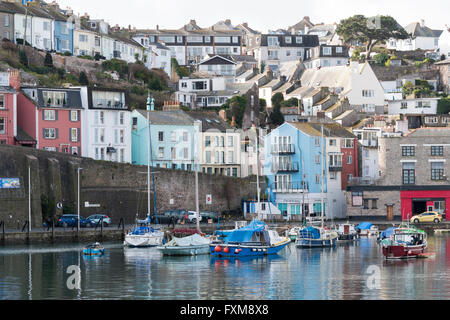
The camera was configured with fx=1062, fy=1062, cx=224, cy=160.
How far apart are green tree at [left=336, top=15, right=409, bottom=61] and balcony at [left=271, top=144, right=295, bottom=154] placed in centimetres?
5170

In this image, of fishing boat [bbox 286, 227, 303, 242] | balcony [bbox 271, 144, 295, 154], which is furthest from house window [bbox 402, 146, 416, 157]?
fishing boat [bbox 286, 227, 303, 242]

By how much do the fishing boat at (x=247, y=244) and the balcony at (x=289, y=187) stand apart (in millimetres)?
24608

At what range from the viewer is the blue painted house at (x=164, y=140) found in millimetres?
96688

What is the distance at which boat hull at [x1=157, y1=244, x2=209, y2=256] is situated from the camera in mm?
69062

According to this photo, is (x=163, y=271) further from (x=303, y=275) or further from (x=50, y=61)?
(x=50, y=61)

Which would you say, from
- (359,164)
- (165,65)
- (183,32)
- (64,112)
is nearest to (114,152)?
(64,112)

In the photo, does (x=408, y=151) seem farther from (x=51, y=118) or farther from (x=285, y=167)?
(x=51, y=118)

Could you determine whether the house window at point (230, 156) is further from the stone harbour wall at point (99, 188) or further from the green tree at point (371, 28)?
the green tree at point (371, 28)

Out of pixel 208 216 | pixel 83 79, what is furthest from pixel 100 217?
pixel 83 79

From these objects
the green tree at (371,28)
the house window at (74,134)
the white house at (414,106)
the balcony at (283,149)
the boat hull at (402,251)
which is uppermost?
the green tree at (371,28)

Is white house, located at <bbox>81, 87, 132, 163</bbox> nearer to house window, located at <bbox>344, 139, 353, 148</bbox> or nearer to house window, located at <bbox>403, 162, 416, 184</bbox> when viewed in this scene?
house window, located at <bbox>344, 139, 353, 148</bbox>

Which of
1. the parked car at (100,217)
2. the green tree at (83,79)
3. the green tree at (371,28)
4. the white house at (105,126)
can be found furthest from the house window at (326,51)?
the parked car at (100,217)

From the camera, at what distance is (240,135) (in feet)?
334
